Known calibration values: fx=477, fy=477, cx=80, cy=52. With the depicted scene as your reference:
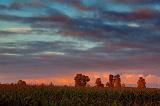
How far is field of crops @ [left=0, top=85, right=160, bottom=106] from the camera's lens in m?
30.9

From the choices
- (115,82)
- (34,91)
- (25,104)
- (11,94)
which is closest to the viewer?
(25,104)

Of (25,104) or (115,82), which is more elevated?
(115,82)

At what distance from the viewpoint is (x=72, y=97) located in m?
35.8

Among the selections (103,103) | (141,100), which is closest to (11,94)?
(103,103)

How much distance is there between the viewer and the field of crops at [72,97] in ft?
101

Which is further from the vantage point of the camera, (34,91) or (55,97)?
(34,91)

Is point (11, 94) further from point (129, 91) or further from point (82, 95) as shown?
point (129, 91)

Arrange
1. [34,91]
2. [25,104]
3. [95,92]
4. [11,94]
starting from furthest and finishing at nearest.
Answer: [95,92]
[34,91]
[11,94]
[25,104]

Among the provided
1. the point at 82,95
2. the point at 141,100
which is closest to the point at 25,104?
the point at 82,95

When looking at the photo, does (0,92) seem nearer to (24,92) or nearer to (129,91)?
(24,92)

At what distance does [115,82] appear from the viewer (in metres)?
75.6

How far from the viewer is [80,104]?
31969 mm

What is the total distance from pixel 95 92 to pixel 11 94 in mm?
8654

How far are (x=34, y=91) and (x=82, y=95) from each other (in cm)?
383
